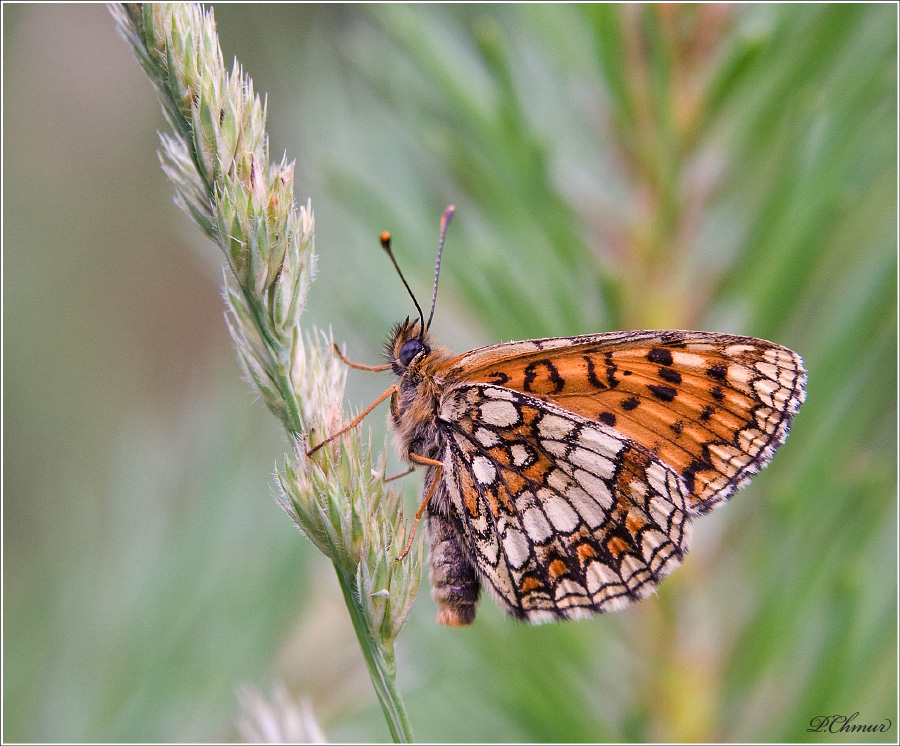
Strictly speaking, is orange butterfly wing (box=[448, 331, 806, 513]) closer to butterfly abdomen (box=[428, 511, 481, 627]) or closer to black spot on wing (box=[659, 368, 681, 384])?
black spot on wing (box=[659, 368, 681, 384])

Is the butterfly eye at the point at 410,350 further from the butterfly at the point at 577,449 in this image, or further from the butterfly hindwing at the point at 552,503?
the butterfly hindwing at the point at 552,503

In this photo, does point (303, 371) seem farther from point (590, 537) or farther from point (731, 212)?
point (731, 212)

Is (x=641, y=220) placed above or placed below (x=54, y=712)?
above

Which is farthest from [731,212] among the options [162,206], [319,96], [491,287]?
[162,206]

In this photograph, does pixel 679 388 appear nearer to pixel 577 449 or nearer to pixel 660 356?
pixel 660 356

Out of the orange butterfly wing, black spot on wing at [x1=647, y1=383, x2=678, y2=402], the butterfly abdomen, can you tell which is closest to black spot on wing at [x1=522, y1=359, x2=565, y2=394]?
the orange butterfly wing
